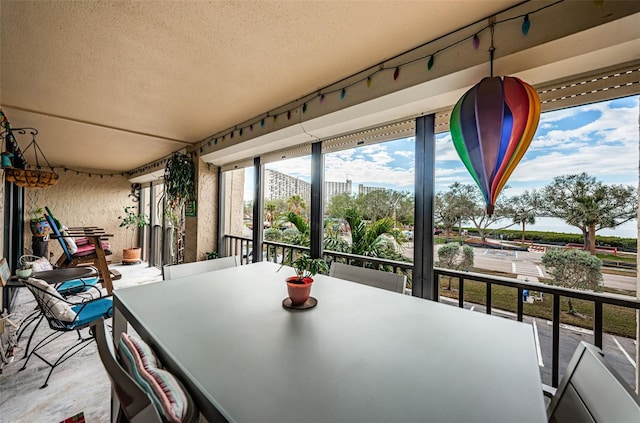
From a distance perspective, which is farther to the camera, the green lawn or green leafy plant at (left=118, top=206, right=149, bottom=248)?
green leafy plant at (left=118, top=206, right=149, bottom=248)

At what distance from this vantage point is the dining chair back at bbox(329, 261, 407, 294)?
65.9 inches

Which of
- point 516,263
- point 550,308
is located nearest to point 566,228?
point 516,263

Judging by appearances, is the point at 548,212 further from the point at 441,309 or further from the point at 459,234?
the point at 441,309

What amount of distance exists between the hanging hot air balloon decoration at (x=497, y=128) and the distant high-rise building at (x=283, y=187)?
6.94ft

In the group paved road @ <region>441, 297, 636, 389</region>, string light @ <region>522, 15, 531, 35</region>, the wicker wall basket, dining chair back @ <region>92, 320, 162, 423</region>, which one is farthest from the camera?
the wicker wall basket

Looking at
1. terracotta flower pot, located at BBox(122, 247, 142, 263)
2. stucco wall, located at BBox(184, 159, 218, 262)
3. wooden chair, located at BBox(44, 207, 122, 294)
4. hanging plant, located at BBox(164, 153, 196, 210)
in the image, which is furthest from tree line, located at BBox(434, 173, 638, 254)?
terracotta flower pot, located at BBox(122, 247, 142, 263)

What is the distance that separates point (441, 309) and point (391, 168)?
146 centimetres

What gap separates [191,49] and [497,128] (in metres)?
1.84

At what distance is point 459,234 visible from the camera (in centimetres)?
197

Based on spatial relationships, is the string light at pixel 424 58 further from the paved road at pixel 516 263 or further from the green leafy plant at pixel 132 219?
the green leafy plant at pixel 132 219

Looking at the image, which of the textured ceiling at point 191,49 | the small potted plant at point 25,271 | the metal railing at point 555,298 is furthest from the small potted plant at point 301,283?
the small potted plant at point 25,271

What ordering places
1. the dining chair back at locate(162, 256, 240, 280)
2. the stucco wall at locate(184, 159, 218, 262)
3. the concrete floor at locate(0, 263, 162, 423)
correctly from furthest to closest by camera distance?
the stucco wall at locate(184, 159, 218, 262), the dining chair back at locate(162, 256, 240, 280), the concrete floor at locate(0, 263, 162, 423)

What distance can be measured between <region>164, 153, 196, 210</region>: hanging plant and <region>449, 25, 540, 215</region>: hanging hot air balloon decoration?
3.83 meters

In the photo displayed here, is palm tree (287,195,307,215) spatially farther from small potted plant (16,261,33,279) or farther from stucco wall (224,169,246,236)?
small potted plant (16,261,33,279)
